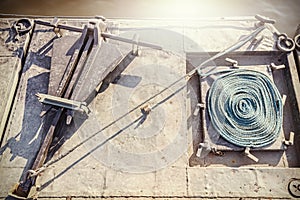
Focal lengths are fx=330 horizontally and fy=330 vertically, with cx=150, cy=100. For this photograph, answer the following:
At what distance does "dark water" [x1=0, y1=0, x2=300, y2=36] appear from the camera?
21.9ft

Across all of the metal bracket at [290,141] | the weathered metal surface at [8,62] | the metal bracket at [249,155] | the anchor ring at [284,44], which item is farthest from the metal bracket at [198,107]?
the weathered metal surface at [8,62]

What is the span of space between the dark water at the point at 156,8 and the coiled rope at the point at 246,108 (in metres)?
1.89

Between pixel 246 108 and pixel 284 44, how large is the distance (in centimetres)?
142

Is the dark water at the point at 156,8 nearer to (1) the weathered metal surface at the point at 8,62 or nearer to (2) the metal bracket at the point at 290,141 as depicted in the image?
(1) the weathered metal surface at the point at 8,62

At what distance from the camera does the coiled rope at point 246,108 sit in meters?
5.00

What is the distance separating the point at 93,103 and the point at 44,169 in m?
1.24

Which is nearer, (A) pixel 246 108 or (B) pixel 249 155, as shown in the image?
(B) pixel 249 155

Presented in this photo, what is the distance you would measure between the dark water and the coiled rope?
1.89 meters

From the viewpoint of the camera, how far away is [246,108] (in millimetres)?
5156

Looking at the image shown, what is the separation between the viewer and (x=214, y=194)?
15.1 ft

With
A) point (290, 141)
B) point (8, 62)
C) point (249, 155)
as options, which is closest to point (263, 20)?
point (290, 141)

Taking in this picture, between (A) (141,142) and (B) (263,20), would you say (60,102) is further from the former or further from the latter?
(B) (263,20)

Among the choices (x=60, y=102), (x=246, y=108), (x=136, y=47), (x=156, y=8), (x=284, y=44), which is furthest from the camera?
(x=156, y=8)

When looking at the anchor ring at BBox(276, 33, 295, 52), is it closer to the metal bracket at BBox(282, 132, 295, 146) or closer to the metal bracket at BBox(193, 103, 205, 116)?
the metal bracket at BBox(282, 132, 295, 146)
